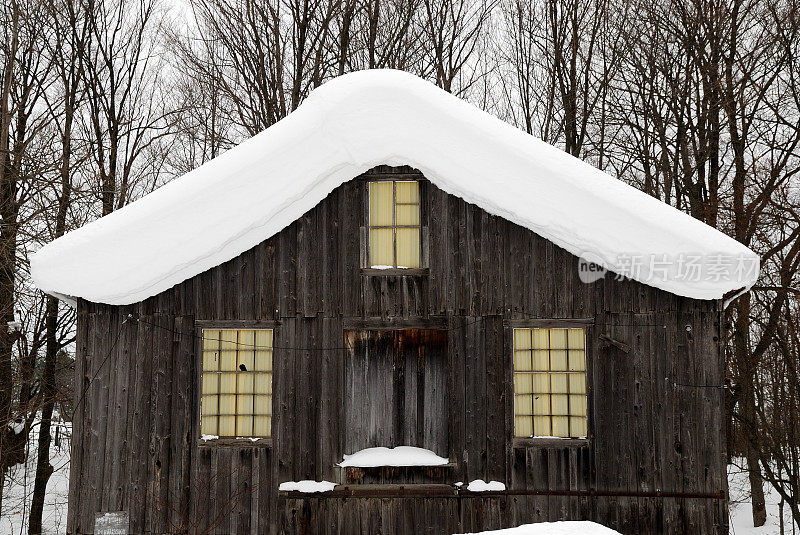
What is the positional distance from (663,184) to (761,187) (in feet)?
9.19

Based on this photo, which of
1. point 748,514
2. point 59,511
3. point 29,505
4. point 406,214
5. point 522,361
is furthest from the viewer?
point 29,505

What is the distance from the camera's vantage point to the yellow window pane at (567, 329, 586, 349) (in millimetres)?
9211

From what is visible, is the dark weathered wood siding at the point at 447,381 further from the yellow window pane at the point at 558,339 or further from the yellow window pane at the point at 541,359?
the yellow window pane at the point at 541,359

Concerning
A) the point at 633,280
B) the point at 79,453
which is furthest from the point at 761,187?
the point at 79,453

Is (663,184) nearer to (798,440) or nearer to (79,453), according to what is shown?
(798,440)

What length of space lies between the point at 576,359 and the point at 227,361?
4.96 metres

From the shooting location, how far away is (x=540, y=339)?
926cm

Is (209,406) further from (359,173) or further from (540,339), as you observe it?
(540,339)

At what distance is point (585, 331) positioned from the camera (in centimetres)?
916

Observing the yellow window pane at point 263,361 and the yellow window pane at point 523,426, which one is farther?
the yellow window pane at point 263,361

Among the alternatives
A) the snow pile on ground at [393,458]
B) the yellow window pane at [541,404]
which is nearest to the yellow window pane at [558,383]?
the yellow window pane at [541,404]

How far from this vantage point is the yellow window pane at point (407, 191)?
9625 millimetres

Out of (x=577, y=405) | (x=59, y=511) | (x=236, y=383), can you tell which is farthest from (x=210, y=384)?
(x=59, y=511)

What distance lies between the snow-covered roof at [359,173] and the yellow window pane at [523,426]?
240cm
